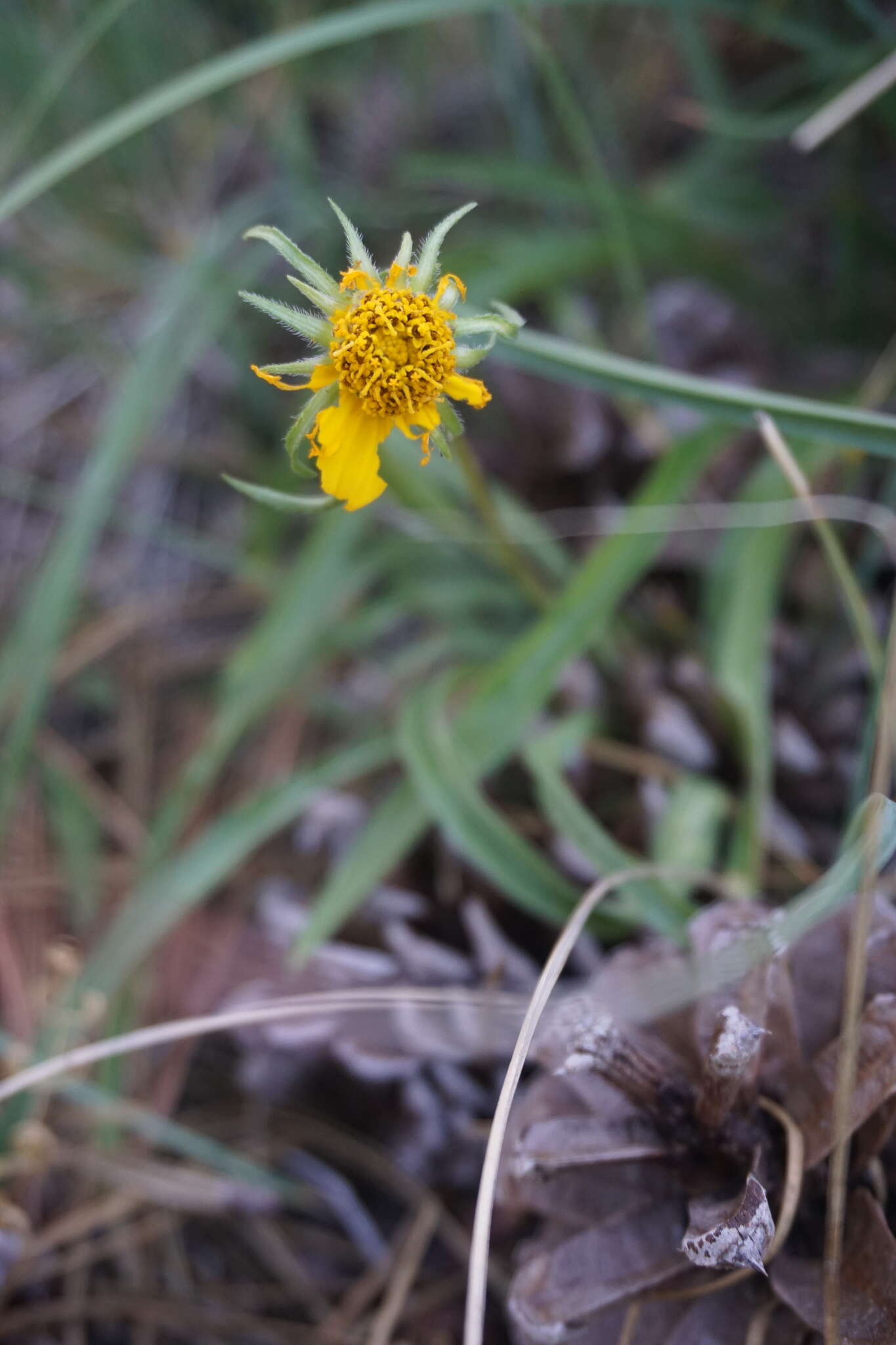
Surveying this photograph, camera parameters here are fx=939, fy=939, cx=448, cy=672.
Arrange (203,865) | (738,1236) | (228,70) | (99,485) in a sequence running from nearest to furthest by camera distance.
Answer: (738,1236)
(228,70)
(203,865)
(99,485)

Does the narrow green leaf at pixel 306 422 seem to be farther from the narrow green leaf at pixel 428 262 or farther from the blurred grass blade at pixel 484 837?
the blurred grass blade at pixel 484 837

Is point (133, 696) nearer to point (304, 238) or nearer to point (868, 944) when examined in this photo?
point (304, 238)

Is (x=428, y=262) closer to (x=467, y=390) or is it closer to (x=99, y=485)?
(x=467, y=390)

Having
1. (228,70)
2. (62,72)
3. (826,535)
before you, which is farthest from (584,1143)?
(62,72)

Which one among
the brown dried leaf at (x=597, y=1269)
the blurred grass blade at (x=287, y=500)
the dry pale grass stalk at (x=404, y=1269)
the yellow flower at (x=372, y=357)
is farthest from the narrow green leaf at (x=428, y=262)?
the dry pale grass stalk at (x=404, y=1269)

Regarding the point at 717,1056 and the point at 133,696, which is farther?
the point at 133,696

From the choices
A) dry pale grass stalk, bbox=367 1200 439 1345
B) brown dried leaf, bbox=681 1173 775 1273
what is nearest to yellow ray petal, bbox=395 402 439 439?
brown dried leaf, bbox=681 1173 775 1273

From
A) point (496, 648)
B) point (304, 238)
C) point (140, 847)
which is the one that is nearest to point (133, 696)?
point (140, 847)
